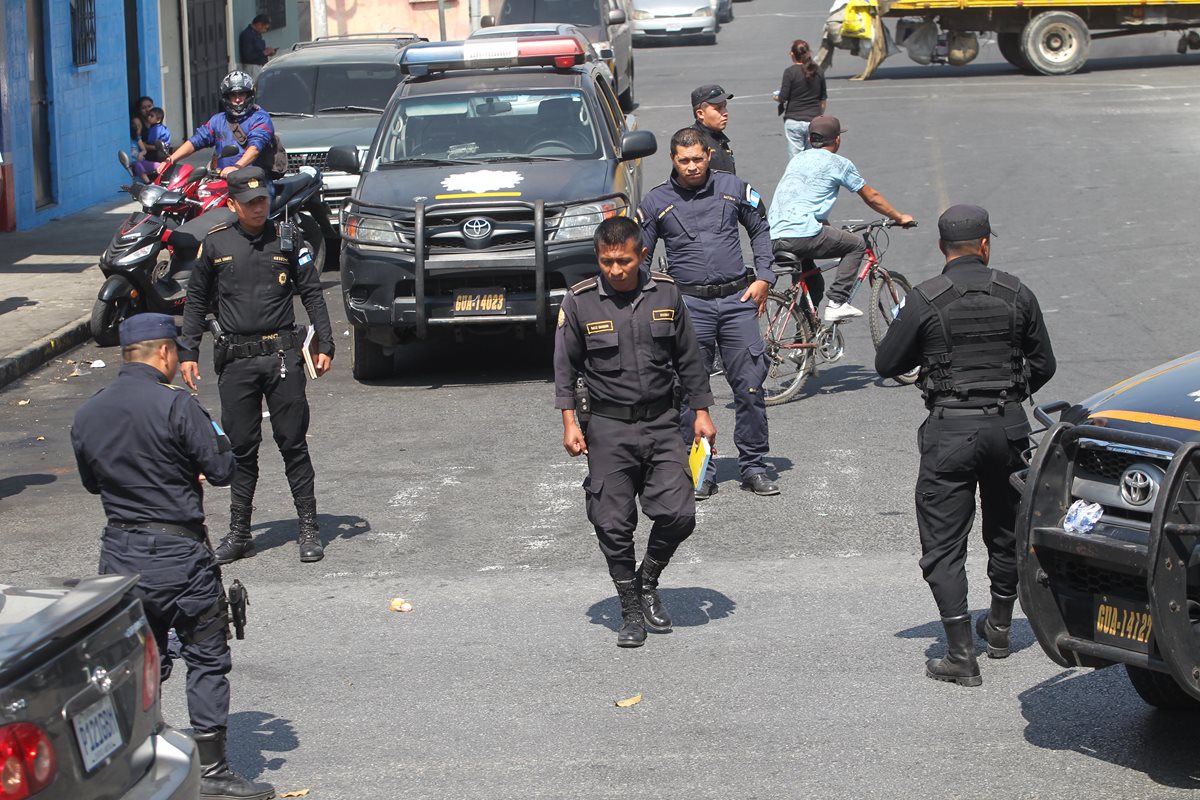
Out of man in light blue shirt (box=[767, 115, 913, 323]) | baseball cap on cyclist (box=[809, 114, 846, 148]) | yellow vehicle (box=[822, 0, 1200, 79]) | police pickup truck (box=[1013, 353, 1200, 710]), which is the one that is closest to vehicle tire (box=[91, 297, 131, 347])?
man in light blue shirt (box=[767, 115, 913, 323])

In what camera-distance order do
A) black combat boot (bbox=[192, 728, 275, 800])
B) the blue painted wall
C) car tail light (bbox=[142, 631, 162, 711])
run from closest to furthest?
car tail light (bbox=[142, 631, 162, 711]) < black combat boot (bbox=[192, 728, 275, 800]) < the blue painted wall

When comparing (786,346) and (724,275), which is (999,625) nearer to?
(724,275)

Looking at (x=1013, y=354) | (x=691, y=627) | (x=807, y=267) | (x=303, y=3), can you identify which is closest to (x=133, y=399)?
(x=691, y=627)

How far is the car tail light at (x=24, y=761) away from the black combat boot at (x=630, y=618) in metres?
3.44

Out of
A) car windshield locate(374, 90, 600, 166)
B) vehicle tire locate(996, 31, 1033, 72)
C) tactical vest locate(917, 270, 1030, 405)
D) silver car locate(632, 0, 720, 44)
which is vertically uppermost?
silver car locate(632, 0, 720, 44)

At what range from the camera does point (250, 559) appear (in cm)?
843

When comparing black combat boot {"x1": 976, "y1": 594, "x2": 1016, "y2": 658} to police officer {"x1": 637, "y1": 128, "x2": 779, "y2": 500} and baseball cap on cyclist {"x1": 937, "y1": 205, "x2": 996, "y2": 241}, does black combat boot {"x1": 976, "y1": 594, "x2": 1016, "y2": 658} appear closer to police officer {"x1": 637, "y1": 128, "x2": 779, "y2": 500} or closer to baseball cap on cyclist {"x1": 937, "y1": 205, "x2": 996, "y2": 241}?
baseball cap on cyclist {"x1": 937, "y1": 205, "x2": 996, "y2": 241}

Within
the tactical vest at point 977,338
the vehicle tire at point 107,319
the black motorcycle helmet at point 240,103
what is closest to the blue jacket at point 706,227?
the tactical vest at point 977,338

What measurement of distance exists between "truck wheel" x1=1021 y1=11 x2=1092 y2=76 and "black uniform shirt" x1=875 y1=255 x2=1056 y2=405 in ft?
74.7

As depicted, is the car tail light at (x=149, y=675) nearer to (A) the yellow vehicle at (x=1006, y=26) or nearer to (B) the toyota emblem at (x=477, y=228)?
(B) the toyota emblem at (x=477, y=228)

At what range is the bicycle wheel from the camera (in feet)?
37.1

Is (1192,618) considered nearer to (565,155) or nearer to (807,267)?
(807,267)

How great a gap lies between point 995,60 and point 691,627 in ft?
87.7

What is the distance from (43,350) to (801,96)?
32.5ft
